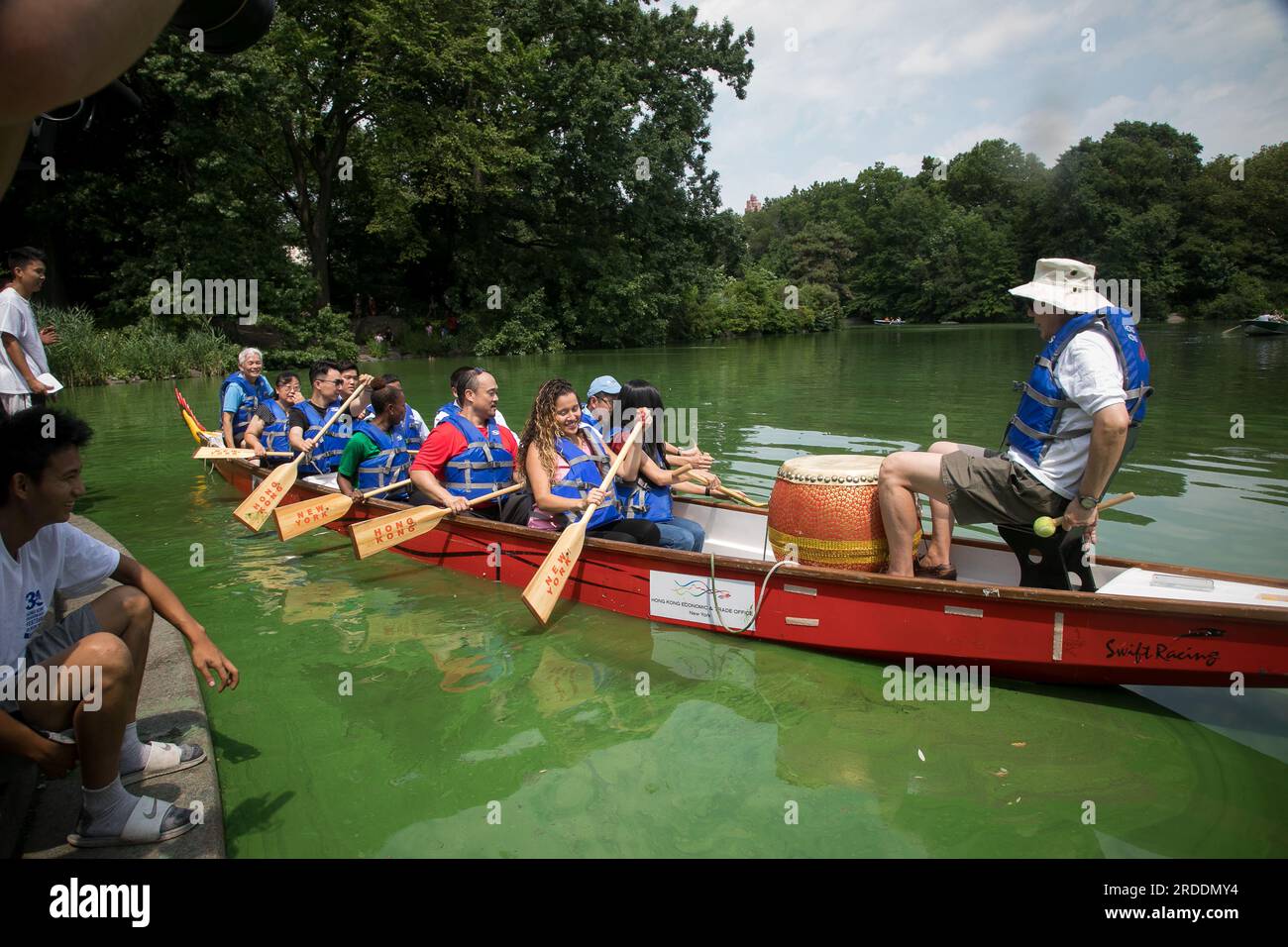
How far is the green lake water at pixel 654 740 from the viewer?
3238mm

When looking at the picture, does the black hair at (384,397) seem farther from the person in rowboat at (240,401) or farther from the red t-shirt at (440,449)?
the person in rowboat at (240,401)

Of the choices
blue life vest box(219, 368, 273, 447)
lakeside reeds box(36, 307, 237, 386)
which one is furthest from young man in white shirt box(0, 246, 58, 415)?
lakeside reeds box(36, 307, 237, 386)

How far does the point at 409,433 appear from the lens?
805 cm

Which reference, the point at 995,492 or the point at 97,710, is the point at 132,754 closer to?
the point at 97,710

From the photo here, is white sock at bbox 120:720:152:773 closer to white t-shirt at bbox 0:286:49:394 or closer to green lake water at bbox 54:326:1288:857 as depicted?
green lake water at bbox 54:326:1288:857

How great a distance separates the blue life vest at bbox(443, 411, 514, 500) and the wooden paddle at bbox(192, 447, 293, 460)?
3358mm

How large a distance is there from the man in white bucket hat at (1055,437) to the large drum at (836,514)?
0.44 feet

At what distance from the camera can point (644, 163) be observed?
32.0 meters

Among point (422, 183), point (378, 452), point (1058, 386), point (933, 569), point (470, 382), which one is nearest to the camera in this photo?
point (1058, 386)

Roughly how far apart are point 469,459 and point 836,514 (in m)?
3.10

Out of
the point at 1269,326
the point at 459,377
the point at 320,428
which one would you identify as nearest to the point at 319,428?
the point at 320,428

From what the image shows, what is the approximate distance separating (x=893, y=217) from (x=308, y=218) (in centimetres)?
5450

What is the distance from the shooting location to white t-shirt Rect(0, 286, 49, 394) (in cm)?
525

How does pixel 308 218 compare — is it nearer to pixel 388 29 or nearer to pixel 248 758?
pixel 388 29
